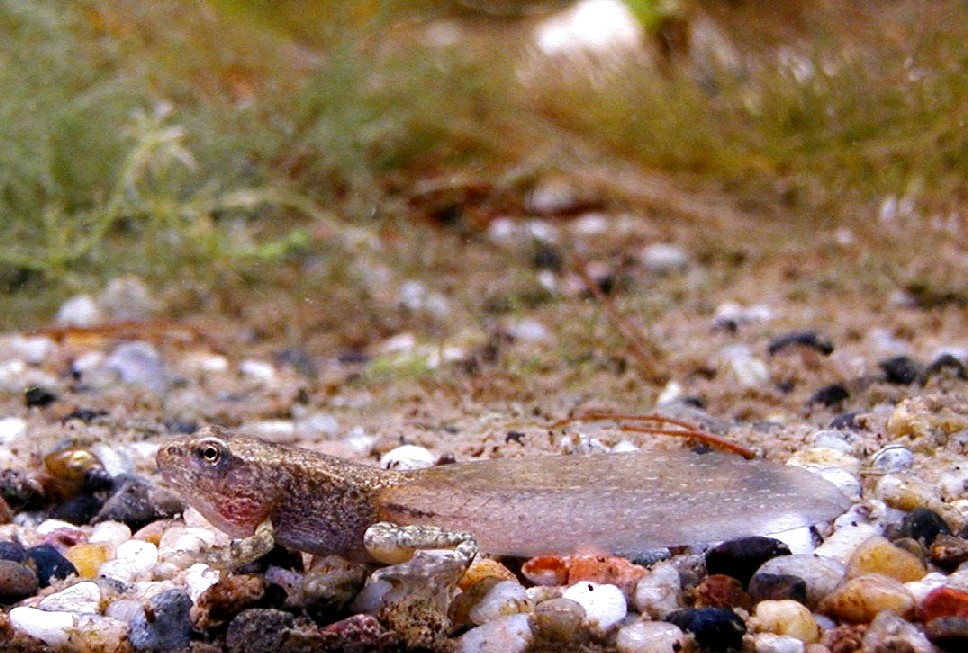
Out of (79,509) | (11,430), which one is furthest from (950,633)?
(11,430)

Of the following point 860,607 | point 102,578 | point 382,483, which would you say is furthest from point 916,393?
point 102,578

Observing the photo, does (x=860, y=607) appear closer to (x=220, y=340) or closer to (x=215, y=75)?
(x=220, y=340)

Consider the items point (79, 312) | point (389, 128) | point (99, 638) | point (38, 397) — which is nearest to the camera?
point (99, 638)

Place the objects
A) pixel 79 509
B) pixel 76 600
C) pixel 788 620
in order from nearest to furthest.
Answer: pixel 788 620
pixel 76 600
pixel 79 509

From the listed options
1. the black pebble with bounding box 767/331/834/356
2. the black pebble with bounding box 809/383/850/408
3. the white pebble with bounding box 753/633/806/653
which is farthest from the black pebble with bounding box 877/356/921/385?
the white pebble with bounding box 753/633/806/653

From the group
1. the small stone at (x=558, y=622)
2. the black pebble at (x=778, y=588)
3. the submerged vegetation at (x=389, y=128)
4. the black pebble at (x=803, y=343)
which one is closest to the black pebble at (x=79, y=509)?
the small stone at (x=558, y=622)

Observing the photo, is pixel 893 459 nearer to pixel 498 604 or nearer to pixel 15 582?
pixel 498 604

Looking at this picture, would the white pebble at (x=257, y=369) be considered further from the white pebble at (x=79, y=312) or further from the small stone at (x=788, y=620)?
the small stone at (x=788, y=620)
